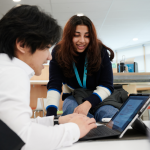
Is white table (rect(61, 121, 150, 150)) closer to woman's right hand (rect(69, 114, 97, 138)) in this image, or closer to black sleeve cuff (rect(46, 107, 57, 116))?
woman's right hand (rect(69, 114, 97, 138))

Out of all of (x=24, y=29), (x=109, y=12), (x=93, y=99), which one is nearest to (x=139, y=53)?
(x=109, y=12)

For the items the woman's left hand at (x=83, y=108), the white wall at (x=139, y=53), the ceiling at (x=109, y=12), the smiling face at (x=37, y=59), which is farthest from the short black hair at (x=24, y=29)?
the white wall at (x=139, y=53)

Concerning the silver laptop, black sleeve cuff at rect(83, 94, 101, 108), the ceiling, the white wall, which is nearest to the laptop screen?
the silver laptop

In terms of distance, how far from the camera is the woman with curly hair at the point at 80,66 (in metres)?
1.22

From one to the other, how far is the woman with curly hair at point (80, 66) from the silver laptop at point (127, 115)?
21.2 inches

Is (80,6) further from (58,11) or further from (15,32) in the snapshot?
(15,32)

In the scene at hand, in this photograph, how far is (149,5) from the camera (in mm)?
4453

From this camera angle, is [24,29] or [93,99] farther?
[93,99]

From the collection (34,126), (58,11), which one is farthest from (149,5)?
(34,126)

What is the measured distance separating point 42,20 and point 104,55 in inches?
29.8

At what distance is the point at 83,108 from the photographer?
1.03m

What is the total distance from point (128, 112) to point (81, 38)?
0.76 m

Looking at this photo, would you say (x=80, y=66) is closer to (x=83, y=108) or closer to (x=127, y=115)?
(x=83, y=108)

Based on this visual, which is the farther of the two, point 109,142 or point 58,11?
point 58,11
